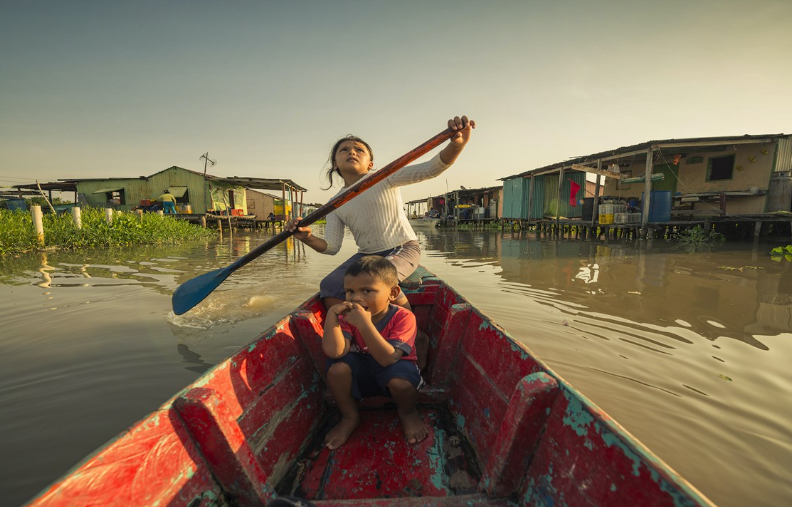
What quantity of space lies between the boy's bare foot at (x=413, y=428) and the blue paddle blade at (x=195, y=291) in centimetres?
226

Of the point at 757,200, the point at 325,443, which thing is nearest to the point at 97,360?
the point at 325,443

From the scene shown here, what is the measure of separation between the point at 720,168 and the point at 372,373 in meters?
16.5

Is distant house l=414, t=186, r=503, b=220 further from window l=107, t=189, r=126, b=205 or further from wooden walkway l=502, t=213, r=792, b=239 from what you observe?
window l=107, t=189, r=126, b=205

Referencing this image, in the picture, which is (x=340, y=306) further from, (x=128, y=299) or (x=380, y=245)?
(x=128, y=299)

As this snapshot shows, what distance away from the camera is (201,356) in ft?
10.1

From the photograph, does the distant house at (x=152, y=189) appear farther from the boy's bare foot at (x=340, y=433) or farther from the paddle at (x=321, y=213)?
the boy's bare foot at (x=340, y=433)

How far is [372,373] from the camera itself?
1.88 metres

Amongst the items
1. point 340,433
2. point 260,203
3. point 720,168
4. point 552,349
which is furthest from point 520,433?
point 260,203

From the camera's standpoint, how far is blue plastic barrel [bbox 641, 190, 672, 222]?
11336mm

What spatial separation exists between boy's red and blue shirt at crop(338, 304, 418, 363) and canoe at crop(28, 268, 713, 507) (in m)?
0.31

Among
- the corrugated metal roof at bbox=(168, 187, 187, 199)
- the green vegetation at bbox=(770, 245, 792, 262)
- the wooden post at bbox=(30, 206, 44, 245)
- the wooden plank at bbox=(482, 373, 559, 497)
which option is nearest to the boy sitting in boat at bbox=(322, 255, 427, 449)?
the wooden plank at bbox=(482, 373, 559, 497)

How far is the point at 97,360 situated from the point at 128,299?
2222mm

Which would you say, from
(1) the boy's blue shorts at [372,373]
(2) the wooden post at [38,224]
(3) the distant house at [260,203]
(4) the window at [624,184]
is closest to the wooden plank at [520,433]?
(1) the boy's blue shorts at [372,373]

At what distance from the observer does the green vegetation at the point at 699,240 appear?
9.96m
